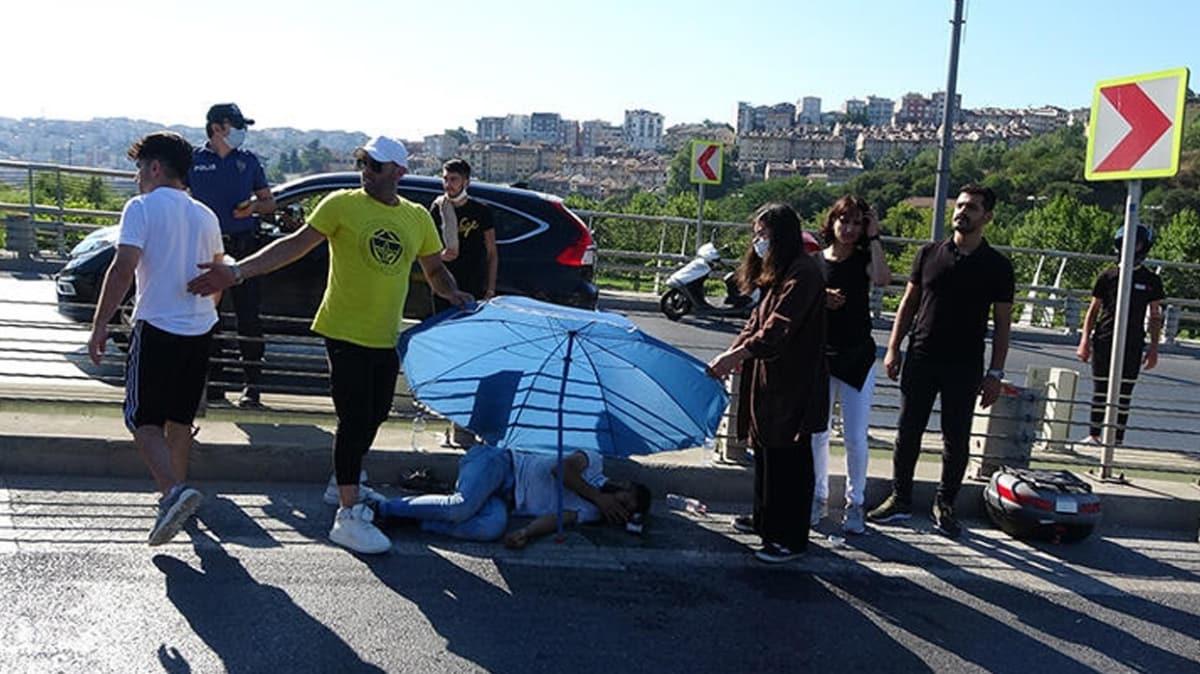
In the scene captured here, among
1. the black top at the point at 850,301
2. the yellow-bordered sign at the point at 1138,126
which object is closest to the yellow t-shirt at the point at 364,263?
the black top at the point at 850,301

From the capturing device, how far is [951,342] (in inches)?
232

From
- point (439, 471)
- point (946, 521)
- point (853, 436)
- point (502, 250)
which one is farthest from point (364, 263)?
point (502, 250)

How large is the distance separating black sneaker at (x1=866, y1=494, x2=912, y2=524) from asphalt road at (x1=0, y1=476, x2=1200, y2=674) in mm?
245

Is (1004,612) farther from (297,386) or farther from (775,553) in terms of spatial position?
(297,386)

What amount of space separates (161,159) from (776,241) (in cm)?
297

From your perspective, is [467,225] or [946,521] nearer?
[946,521]

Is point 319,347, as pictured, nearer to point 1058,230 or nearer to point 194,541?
point 194,541

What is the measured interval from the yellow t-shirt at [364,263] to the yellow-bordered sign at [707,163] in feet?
48.2

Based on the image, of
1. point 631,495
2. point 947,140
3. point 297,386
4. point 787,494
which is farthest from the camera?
point 947,140

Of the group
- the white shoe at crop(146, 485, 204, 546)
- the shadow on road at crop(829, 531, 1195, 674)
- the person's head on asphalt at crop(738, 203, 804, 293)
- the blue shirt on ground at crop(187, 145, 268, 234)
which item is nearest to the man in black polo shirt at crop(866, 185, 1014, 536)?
the shadow on road at crop(829, 531, 1195, 674)

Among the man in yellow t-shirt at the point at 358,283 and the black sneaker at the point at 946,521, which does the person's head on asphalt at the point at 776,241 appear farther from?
the black sneaker at the point at 946,521

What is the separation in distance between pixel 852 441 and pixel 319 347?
156 inches

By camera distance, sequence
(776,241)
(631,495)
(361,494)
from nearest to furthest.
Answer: (776,241)
(361,494)
(631,495)

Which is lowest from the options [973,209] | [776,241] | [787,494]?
[787,494]
